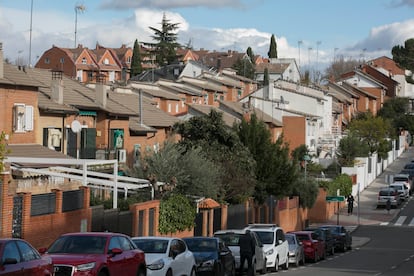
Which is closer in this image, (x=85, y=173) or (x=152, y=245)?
(x=152, y=245)

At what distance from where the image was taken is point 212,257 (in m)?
26.2

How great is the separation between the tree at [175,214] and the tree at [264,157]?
16317mm

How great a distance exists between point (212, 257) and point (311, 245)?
15.8 metres

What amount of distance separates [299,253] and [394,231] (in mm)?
26316

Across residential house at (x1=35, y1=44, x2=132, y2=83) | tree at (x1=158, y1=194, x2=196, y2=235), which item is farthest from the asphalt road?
residential house at (x1=35, y1=44, x2=132, y2=83)

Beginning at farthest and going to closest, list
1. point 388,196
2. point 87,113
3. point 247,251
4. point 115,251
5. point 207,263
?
1. point 388,196
2. point 87,113
3. point 247,251
4. point 207,263
5. point 115,251

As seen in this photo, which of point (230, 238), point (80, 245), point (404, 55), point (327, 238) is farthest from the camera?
point (404, 55)

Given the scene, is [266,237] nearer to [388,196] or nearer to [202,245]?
[202,245]

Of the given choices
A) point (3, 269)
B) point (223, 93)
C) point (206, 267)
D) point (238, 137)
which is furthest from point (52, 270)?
point (223, 93)

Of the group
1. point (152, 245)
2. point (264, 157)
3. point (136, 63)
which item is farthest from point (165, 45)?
point (152, 245)

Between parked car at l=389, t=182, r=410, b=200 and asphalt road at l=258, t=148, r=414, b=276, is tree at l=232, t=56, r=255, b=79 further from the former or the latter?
parked car at l=389, t=182, r=410, b=200

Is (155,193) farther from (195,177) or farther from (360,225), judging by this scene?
(360,225)

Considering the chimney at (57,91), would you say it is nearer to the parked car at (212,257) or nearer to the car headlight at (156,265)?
the parked car at (212,257)

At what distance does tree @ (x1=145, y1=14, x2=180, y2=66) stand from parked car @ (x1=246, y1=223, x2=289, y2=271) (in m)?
91.3
